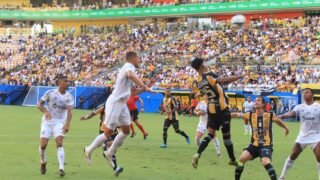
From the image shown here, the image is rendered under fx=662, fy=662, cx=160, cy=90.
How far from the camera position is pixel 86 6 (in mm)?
73188

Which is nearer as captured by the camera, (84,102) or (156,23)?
(84,102)

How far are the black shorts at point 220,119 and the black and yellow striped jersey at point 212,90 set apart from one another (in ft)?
0.29

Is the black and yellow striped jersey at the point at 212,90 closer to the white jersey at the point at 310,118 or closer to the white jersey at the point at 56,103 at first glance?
the white jersey at the point at 310,118

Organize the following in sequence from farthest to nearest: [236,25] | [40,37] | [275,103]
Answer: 1. [40,37]
2. [236,25]
3. [275,103]

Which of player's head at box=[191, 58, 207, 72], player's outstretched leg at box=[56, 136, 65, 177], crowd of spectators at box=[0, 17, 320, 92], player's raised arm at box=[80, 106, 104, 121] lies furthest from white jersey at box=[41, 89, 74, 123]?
crowd of spectators at box=[0, 17, 320, 92]

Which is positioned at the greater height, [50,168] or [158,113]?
[50,168]

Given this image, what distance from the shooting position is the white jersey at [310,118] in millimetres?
13273

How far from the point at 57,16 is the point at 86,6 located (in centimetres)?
345

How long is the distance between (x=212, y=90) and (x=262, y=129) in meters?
1.92

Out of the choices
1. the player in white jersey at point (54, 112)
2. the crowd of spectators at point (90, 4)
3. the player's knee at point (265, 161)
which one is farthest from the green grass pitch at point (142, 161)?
the crowd of spectators at point (90, 4)

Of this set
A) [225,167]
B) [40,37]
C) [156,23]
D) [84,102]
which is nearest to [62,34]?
[40,37]

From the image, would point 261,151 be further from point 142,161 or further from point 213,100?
point 142,161

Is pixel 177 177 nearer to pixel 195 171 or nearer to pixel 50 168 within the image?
pixel 195 171

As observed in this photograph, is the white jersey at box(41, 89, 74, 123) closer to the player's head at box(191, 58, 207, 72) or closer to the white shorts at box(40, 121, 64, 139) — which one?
the white shorts at box(40, 121, 64, 139)
